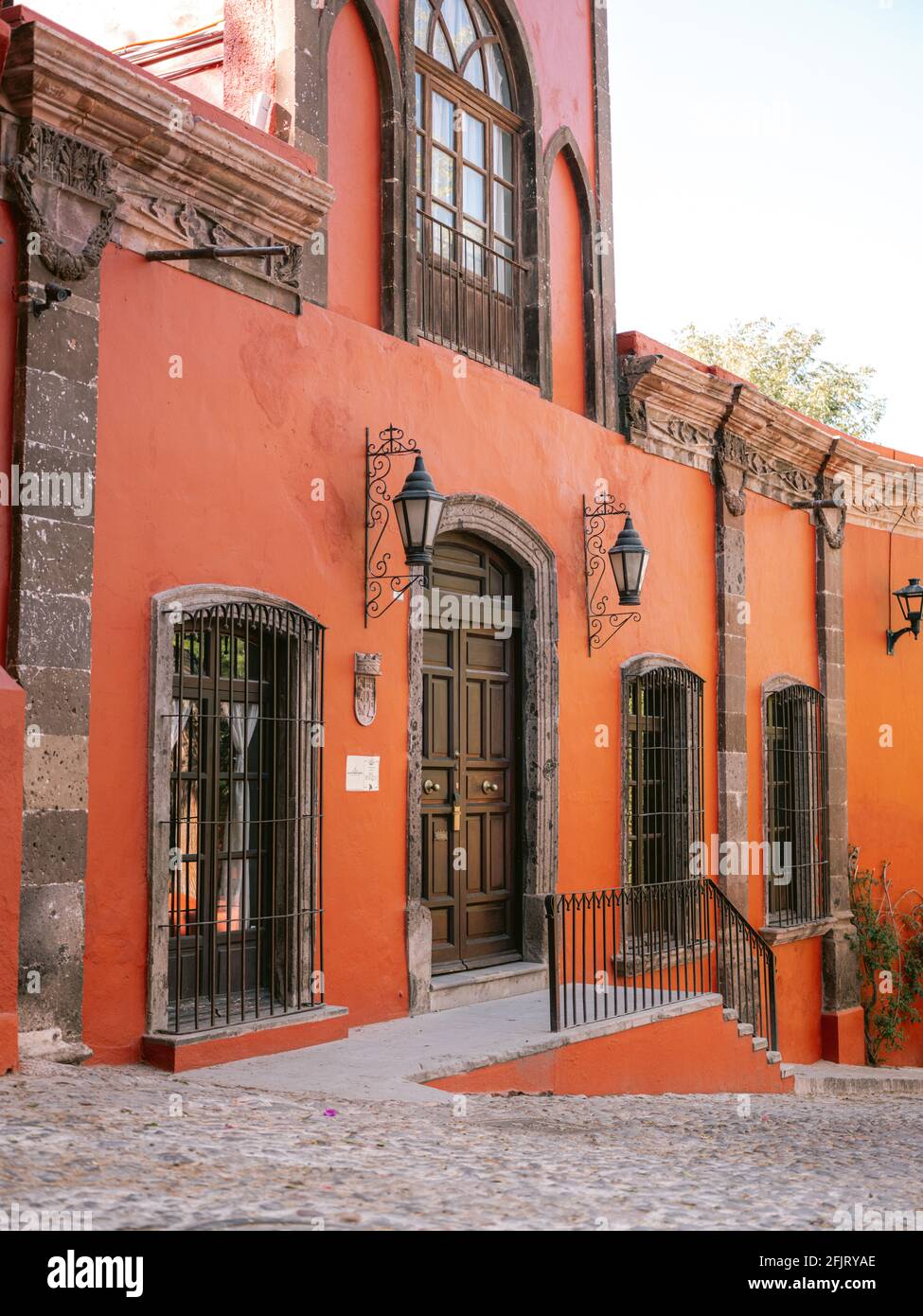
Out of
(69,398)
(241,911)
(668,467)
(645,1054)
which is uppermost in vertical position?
(668,467)

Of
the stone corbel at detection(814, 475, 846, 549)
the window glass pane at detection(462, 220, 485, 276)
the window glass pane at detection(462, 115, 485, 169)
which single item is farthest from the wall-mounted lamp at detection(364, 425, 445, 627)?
the stone corbel at detection(814, 475, 846, 549)

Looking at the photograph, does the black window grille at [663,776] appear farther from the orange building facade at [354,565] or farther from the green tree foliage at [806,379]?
the green tree foliage at [806,379]

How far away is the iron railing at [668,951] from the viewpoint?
859cm

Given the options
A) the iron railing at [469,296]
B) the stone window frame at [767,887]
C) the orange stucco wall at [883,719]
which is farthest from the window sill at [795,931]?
the iron railing at [469,296]

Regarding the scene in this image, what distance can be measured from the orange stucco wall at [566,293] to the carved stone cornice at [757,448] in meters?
0.48

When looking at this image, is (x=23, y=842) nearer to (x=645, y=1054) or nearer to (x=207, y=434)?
A: (x=207, y=434)

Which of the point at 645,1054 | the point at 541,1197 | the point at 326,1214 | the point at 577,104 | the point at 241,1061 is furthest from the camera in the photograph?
the point at 577,104

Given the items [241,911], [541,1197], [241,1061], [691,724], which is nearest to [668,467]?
[691,724]

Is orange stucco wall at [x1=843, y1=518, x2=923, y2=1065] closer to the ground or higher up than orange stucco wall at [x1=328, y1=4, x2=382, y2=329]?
closer to the ground

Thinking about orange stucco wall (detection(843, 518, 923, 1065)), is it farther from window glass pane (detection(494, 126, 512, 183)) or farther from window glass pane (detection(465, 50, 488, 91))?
window glass pane (detection(465, 50, 488, 91))

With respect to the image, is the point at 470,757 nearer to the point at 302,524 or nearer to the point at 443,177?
the point at 302,524

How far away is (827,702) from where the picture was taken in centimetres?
1257

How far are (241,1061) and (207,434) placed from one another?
2958 mm

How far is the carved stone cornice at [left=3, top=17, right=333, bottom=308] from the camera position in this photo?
568 cm
